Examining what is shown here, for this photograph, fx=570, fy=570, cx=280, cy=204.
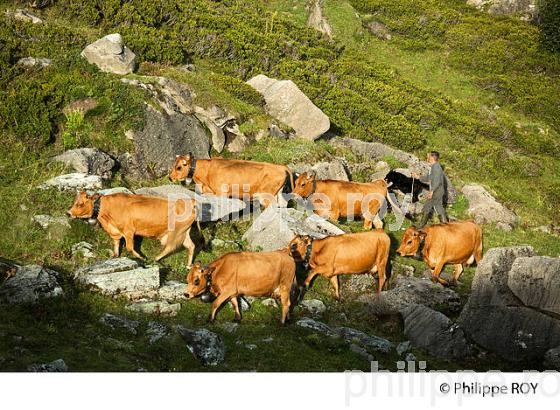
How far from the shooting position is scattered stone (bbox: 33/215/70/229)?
46.5 ft

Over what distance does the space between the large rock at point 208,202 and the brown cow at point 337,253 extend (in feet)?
9.60

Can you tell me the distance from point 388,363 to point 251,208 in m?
7.44

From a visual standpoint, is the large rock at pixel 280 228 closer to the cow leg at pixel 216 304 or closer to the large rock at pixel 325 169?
the cow leg at pixel 216 304

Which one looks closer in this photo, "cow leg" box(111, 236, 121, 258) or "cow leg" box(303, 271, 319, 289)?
"cow leg" box(111, 236, 121, 258)

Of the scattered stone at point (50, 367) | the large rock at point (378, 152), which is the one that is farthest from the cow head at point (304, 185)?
the scattered stone at point (50, 367)

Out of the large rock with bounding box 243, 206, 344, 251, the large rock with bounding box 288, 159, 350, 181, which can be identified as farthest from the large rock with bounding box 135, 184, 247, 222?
the large rock with bounding box 288, 159, 350, 181

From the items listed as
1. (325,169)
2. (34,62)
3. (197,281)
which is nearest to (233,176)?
(325,169)

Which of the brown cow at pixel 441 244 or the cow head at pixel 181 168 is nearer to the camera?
the brown cow at pixel 441 244

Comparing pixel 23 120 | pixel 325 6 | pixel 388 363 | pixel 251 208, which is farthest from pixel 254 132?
pixel 325 6

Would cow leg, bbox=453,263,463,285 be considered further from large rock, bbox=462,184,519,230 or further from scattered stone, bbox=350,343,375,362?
large rock, bbox=462,184,519,230

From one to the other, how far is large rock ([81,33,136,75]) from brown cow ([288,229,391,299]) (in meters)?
11.8

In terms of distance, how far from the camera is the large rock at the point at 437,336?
12539 millimetres

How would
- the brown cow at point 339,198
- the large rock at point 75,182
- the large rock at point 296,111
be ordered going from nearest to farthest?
1. the large rock at point 75,182
2. the brown cow at point 339,198
3. the large rock at point 296,111

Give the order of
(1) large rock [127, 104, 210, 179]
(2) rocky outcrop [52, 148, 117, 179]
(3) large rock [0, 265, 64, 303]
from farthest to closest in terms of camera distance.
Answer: (1) large rock [127, 104, 210, 179] < (2) rocky outcrop [52, 148, 117, 179] < (3) large rock [0, 265, 64, 303]
